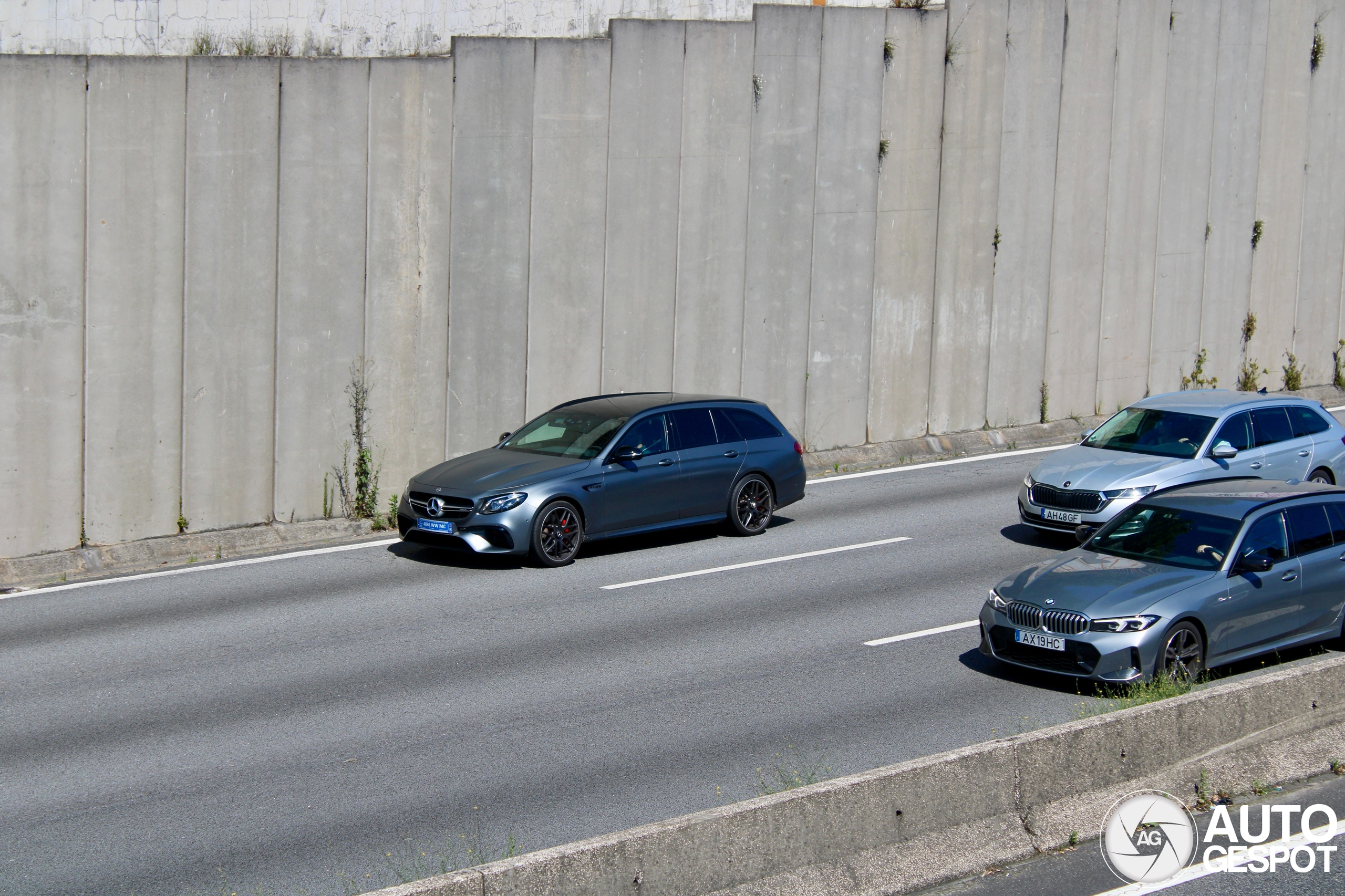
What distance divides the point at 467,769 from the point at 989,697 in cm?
387

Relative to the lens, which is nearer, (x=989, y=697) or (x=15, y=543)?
(x=989, y=697)

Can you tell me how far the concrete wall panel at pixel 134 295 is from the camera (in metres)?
15.0

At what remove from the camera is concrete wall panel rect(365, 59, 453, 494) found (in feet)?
55.0

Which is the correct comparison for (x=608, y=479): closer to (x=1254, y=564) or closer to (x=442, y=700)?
(x=442, y=700)

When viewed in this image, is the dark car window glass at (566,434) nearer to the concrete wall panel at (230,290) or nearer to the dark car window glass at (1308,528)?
the concrete wall panel at (230,290)

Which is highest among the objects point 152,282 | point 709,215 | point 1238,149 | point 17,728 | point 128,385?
point 1238,149

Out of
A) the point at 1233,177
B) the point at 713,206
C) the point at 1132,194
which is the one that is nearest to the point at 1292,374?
the point at 1233,177

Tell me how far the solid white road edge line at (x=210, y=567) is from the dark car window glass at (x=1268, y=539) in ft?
30.5

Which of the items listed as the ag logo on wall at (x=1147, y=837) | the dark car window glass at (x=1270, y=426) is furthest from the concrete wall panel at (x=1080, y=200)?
the ag logo on wall at (x=1147, y=837)

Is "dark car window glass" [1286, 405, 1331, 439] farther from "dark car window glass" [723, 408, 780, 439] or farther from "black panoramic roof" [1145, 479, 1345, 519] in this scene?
"dark car window glass" [723, 408, 780, 439]

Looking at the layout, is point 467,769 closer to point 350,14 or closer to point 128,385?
point 128,385

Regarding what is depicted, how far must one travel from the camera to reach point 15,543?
14.6 metres

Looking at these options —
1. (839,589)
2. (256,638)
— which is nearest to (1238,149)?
(839,589)

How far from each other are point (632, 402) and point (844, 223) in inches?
254
